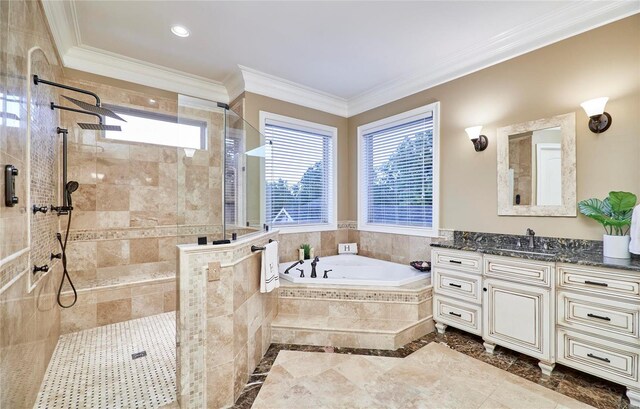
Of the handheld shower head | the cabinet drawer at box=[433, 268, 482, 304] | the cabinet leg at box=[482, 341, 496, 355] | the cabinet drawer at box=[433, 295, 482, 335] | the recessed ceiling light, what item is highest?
the recessed ceiling light

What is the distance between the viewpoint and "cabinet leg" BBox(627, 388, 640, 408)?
1736mm

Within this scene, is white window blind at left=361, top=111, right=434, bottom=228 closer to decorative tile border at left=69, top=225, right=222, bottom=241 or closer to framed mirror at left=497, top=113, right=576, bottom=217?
framed mirror at left=497, top=113, right=576, bottom=217

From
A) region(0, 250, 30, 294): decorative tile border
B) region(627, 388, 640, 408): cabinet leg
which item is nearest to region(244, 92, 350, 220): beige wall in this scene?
region(0, 250, 30, 294): decorative tile border

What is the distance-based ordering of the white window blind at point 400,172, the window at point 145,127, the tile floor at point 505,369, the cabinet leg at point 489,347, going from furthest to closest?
the white window blind at point 400,172, the window at point 145,127, the cabinet leg at point 489,347, the tile floor at point 505,369

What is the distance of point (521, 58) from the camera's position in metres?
2.56

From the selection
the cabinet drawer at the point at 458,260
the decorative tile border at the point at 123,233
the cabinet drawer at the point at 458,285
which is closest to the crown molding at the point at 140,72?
the decorative tile border at the point at 123,233

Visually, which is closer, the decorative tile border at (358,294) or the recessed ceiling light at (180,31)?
the recessed ceiling light at (180,31)

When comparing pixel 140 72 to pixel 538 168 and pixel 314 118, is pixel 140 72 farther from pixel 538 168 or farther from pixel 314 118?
pixel 538 168

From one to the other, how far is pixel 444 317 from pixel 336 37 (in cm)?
287

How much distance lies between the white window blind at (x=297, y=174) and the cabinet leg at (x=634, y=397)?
10.3ft

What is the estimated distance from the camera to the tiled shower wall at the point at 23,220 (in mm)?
1301

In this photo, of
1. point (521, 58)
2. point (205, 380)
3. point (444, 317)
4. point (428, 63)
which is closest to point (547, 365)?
point (444, 317)

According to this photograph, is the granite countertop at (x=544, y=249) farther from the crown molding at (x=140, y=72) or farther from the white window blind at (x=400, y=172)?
the crown molding at (x=140, y=72)

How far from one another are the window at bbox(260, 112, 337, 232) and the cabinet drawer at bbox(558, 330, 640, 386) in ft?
8.95
